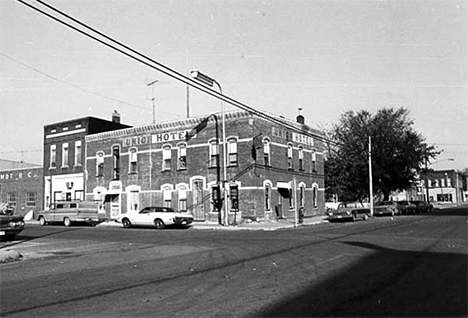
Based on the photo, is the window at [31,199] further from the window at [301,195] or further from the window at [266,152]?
the window at [301,195]

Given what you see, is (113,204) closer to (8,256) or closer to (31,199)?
(31,199)

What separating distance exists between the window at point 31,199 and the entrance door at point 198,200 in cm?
2145

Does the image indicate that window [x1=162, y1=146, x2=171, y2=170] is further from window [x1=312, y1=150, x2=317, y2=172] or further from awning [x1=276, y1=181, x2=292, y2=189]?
window [x1=312, y1=150, x2=317, y2=172]

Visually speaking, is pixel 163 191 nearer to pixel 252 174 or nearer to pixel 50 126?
pixel 252 174

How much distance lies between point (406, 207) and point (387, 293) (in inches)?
1790

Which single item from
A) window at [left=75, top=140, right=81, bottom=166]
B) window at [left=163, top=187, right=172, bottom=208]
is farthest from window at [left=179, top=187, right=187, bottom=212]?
window at [left=75, top=140, right=81, bottom=166]

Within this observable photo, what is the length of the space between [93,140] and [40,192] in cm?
970

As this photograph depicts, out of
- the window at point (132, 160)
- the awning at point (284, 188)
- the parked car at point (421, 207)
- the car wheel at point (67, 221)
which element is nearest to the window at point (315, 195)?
the awning at point (284, 188)

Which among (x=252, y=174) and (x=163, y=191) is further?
(x=163, y=191)

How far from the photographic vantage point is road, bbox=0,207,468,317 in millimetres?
7363

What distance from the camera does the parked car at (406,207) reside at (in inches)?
1964

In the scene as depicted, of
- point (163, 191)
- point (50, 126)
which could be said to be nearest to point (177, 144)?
point (163, 191)

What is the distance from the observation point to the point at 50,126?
48219 millimetres

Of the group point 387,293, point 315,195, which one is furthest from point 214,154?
point 387,293
